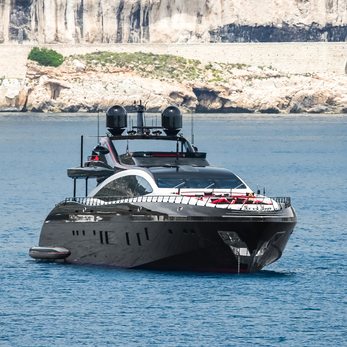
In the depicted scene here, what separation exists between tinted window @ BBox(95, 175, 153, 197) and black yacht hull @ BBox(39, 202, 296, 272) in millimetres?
678

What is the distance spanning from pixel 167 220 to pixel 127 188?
8.93 ft

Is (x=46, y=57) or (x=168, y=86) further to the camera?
(x=46, y=57)

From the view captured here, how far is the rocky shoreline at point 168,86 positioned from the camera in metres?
187

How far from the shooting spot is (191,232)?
→ 45.1m

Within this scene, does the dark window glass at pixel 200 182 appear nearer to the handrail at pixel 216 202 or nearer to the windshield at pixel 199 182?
the windshield at pixel 199 182

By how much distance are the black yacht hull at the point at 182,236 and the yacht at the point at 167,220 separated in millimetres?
24

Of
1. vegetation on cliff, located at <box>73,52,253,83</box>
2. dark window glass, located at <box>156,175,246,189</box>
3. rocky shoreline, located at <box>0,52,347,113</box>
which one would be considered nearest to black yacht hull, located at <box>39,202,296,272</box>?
dark window glass, located at <box>156,175,246,189</box>

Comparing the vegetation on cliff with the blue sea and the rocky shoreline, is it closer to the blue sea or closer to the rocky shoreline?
the rocky shoreline

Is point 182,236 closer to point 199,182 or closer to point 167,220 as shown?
point 167,220

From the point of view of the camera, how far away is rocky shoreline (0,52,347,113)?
187000 mm

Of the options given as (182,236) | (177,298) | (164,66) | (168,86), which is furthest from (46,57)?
(177,298)

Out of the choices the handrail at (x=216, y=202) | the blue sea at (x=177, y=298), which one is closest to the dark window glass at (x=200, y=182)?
the handrail at (x=216, y=202)

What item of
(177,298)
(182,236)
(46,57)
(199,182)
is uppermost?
(199,182)

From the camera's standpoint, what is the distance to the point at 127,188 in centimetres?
4756
